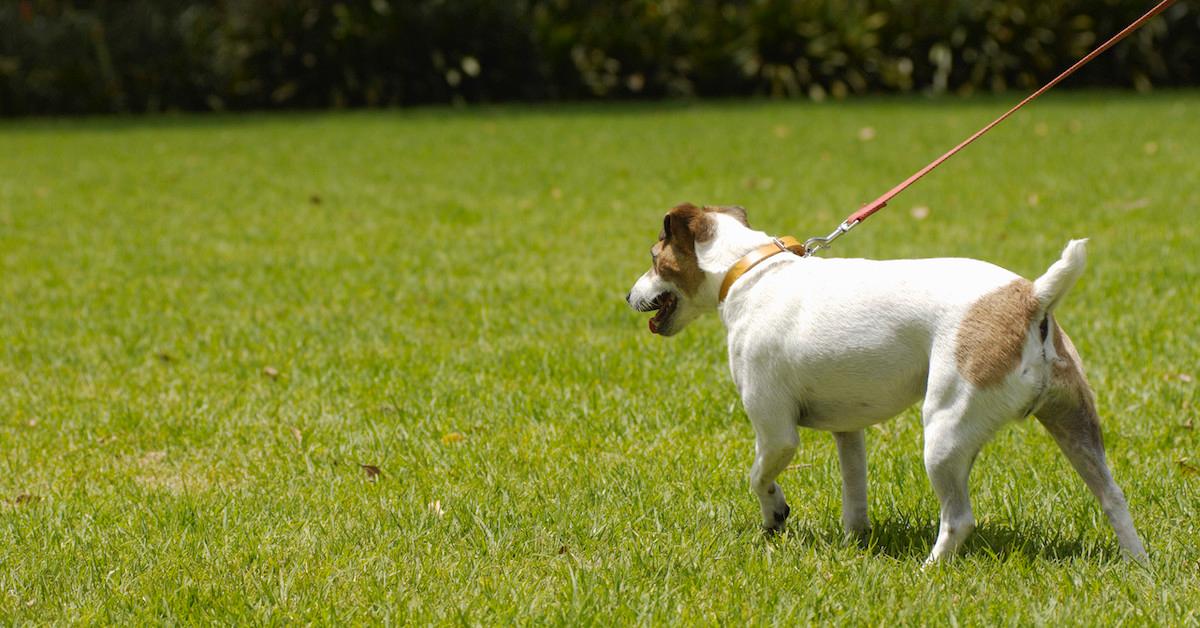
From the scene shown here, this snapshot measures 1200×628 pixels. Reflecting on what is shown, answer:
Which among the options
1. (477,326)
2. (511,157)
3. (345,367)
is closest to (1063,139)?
(511,157)

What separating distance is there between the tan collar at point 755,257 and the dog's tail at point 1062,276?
770mm

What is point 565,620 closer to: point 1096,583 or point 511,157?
point 1096,583

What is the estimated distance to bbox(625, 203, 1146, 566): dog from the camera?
3.06m

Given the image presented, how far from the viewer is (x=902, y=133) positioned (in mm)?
13219

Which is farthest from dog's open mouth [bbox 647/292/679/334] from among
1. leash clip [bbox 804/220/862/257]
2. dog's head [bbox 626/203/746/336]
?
leash clip [bbox 804/220/862/257]

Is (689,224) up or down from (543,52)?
up

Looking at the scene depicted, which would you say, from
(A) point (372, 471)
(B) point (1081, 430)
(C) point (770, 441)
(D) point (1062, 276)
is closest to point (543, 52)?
(A) point (372, 471)

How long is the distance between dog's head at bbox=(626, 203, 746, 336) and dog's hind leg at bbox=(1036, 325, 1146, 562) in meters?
0.96

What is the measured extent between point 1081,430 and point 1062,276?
1.46 ft

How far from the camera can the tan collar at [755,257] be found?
3.60 meters

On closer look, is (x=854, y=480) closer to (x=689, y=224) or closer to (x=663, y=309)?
(x=663, y=309)

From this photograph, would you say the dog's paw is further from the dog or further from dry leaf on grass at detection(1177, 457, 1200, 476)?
dry leaf on grass at detection(1177, 457, 1200, 476)

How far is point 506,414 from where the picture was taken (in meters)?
4.99

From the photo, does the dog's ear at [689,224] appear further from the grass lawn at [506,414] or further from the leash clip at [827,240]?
the grass lawn at [506,414]
